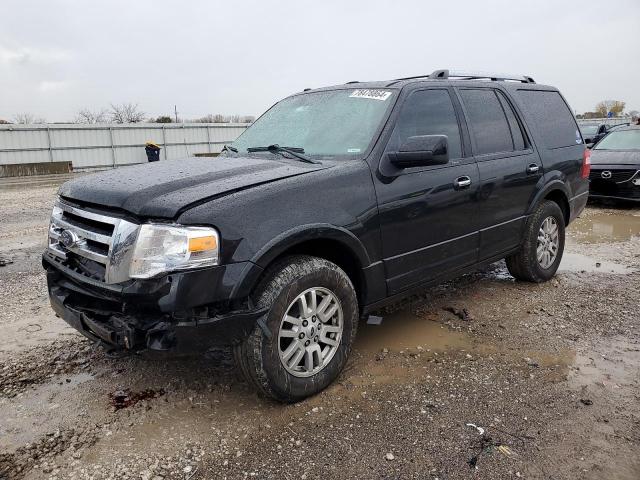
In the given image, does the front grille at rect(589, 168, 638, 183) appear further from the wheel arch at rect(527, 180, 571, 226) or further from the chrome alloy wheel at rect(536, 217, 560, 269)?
the chrome alloy wheel at rect(536, 217, 560, 269)

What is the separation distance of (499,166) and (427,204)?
1.11 m

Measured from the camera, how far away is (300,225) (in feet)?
9.53

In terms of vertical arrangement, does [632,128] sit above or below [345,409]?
above

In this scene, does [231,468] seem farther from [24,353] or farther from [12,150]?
[12,150]

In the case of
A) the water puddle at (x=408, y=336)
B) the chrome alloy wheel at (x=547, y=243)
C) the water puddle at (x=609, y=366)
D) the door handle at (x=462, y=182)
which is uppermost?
the door handle at (x=462, y=182)

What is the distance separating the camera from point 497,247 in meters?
4.55

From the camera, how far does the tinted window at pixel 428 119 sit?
366 centimetres

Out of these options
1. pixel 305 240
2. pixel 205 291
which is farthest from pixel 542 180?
pixel 205 291

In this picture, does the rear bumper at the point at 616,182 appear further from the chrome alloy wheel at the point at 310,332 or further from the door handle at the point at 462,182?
the chrome alloy wheel at the point at 310,332

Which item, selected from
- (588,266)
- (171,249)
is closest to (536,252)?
(588,266)

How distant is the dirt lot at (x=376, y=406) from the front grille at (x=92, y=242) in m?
0.54

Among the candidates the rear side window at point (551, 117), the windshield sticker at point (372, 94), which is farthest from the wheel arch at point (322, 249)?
the rear side window at point (551, 117)

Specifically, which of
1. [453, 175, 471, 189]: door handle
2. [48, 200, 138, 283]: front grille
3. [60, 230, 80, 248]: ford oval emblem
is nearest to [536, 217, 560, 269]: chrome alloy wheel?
[453, 175, 471, 189]: door handle

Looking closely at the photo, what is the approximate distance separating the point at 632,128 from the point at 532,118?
7.94m
